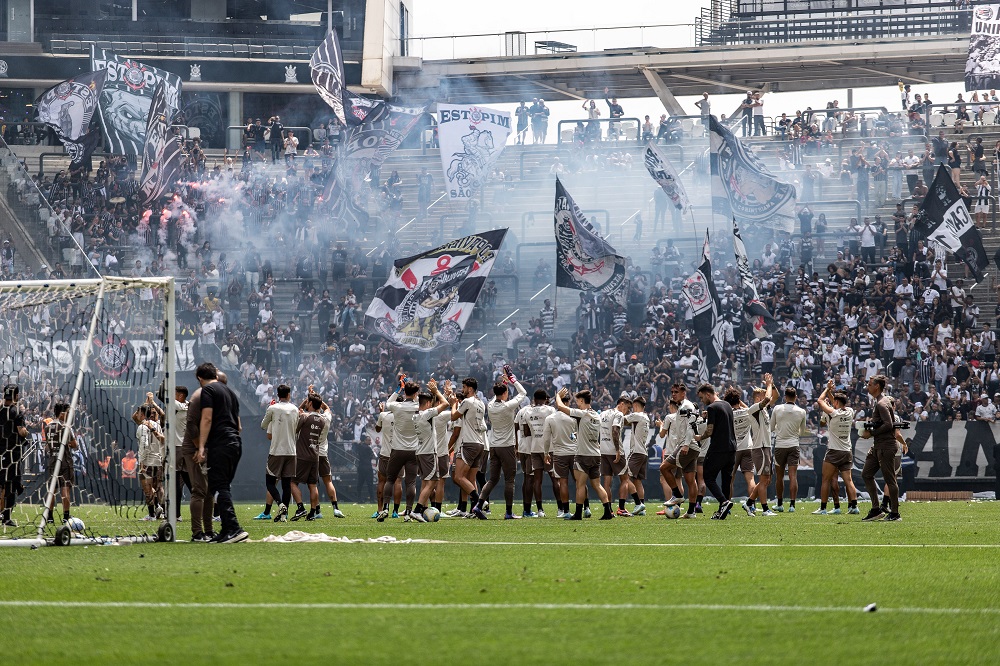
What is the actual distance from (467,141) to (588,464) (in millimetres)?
15767

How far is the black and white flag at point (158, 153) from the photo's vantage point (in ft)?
115

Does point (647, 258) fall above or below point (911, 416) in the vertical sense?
above

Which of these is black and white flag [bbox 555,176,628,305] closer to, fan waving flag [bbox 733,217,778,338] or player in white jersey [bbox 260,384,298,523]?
fan waving flag [bbox 733,217,778,338]

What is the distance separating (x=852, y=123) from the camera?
4022 centimetres

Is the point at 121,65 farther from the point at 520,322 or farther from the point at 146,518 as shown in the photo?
the point at 146,518

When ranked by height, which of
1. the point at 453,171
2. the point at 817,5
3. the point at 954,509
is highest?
the point at 817,5

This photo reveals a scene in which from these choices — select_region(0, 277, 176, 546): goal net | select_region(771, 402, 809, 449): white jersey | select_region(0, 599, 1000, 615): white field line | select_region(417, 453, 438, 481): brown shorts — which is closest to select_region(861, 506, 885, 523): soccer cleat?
select_region(771, 402, 809, 449): white jersey

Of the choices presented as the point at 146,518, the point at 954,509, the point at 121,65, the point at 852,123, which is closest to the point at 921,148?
the point at 852,123

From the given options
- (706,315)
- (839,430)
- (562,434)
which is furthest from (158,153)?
(839,430)

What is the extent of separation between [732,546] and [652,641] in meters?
6.66

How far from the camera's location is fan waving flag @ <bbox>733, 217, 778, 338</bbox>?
28.6m

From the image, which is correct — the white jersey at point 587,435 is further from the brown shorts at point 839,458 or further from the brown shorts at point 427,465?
the brown shorts at point 839,458

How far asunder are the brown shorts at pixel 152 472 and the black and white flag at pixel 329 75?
16321mm

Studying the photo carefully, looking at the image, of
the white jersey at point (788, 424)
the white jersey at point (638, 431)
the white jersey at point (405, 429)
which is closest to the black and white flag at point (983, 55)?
the white jersey at point (788, 424)
